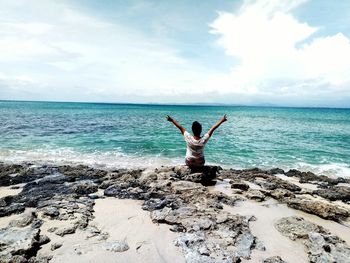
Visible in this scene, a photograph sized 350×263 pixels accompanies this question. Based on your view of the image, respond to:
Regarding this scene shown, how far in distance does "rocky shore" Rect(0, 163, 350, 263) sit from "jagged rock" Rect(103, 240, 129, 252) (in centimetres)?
2

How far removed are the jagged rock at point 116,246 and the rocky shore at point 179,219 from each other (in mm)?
21

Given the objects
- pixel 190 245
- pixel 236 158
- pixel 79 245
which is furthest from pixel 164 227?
pixel 236 158

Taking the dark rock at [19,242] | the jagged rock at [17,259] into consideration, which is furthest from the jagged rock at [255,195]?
the jagged rock at [17,259]

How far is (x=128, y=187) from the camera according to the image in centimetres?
908

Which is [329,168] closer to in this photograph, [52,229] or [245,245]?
[245,245]

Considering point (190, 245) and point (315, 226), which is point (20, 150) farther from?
point (315, 226)

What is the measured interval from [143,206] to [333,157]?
18.0m

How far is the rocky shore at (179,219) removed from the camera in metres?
5.23

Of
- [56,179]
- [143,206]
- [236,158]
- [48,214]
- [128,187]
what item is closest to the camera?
[48,214]

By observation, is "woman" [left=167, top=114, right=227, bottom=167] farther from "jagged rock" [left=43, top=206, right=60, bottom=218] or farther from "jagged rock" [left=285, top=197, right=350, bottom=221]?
"jagged rock" [left=43, top=206, right=60, bottom=218]

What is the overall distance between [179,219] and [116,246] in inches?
68.6

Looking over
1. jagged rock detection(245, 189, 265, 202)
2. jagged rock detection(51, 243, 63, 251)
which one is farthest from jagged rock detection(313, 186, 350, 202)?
jagged rock detection(51, 243, 63, 251)

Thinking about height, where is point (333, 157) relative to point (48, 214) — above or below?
below

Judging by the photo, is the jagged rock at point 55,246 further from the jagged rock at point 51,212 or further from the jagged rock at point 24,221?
the jagged rock at point 51,212
